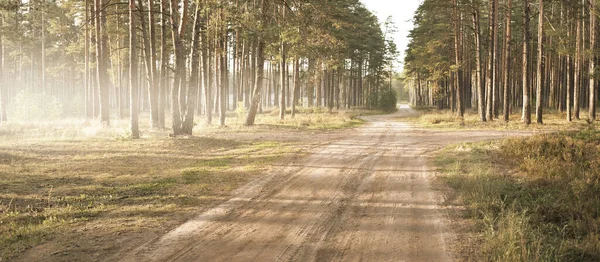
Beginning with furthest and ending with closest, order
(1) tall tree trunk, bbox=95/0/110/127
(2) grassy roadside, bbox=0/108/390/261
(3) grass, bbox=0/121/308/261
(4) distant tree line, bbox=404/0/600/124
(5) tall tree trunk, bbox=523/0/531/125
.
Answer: (4) distant tree line, bbox=404/0/600/124 → (5) tall tree trunk, bbox=523/0/531/125 → (1) tall tree trunk, bbox=95/0/110/127 → (3) grass, bbox=0/121/308/261 → (2) grassy roadside, bbox=0/108/390/261

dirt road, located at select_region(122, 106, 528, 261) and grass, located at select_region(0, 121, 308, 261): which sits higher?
grass, located at select_region(0, 121, 308, 261)

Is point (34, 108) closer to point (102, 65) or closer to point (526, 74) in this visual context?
point (102, 65)

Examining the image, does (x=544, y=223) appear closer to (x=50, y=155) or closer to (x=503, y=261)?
(x=503, y=261)

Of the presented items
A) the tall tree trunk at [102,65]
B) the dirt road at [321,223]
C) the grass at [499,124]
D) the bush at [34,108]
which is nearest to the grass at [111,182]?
the dirt road at [321,223]

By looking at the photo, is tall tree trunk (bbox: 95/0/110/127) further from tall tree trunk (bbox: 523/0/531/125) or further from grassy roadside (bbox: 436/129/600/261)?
tall tree trunk (bbox: 523/0/531/125)

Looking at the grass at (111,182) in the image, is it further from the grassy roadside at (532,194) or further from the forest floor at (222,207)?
the grassy roadside at (532,194)

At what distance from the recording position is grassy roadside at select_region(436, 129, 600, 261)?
509 cm

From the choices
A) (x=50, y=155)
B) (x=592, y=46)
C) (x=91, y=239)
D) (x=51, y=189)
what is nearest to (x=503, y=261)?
(x=91, y=239)

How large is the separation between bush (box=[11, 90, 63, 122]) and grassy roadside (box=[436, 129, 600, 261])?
2898 centimetres

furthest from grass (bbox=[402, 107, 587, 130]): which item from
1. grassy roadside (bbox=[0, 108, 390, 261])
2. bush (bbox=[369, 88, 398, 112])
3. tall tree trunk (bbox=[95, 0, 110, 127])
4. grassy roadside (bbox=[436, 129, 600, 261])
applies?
tall tree trunk (bbox=[95, 0, 110, 127])

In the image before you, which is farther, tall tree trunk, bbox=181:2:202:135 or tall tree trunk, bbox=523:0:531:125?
tall tree trunk, bbox=523:0:531:125

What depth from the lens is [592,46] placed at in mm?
23547

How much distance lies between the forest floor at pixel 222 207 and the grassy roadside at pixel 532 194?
510 mm

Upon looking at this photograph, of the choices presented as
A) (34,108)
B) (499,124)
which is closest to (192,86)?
(34,108)
